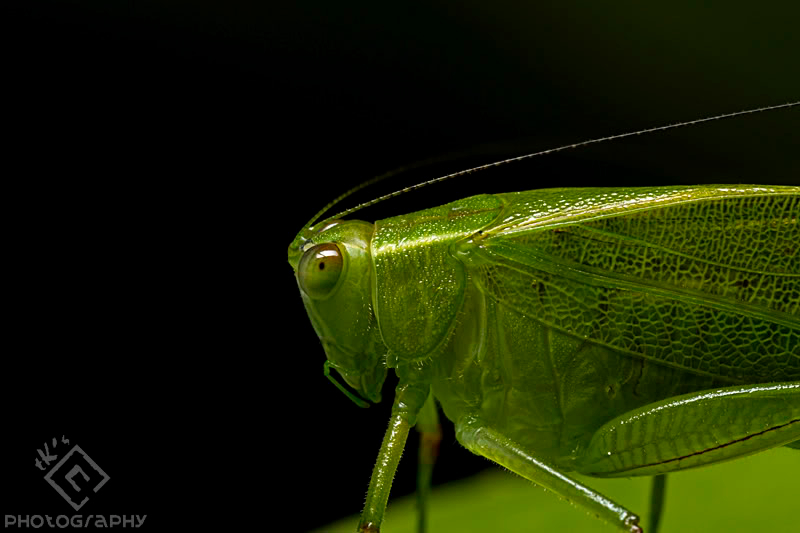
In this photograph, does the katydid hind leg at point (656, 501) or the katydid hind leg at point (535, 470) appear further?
the katydid hind leg at point (656, 501)

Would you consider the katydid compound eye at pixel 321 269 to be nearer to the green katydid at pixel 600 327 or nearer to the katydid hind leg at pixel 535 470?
the green katydid at pixel 600 327

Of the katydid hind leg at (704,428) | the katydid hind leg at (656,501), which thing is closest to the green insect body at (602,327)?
the katydid hind leg at (704,428)

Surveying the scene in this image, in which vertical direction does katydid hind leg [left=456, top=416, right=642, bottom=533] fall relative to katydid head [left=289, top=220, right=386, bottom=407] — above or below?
below

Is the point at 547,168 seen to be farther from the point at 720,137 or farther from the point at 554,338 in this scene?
the point at 554,338

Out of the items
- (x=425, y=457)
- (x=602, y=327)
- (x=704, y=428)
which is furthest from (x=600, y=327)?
(x=425, y=457)

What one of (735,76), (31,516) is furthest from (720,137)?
(31,516)

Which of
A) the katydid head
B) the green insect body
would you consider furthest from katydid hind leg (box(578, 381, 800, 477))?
the katydid head

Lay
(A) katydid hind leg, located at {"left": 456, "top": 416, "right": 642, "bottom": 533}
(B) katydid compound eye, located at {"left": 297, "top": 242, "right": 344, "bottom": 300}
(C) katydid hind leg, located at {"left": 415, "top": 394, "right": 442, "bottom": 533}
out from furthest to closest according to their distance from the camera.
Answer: (C) katydid hind leg, located at {"left": 415, "top": 394, "right": 442, "bottom": 533} < (B) katydid compound eye, located at {"left": 297, "top": 242, "right": 344, "bottom": 300} < (A) katydid hind leg, located at {"left": 456, "top": 416, "right": 642, "bottom": 533}

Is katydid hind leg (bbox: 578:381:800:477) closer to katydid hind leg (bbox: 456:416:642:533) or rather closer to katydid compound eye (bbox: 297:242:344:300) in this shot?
katydid hind leg (bbox: 456:416:642:533)
